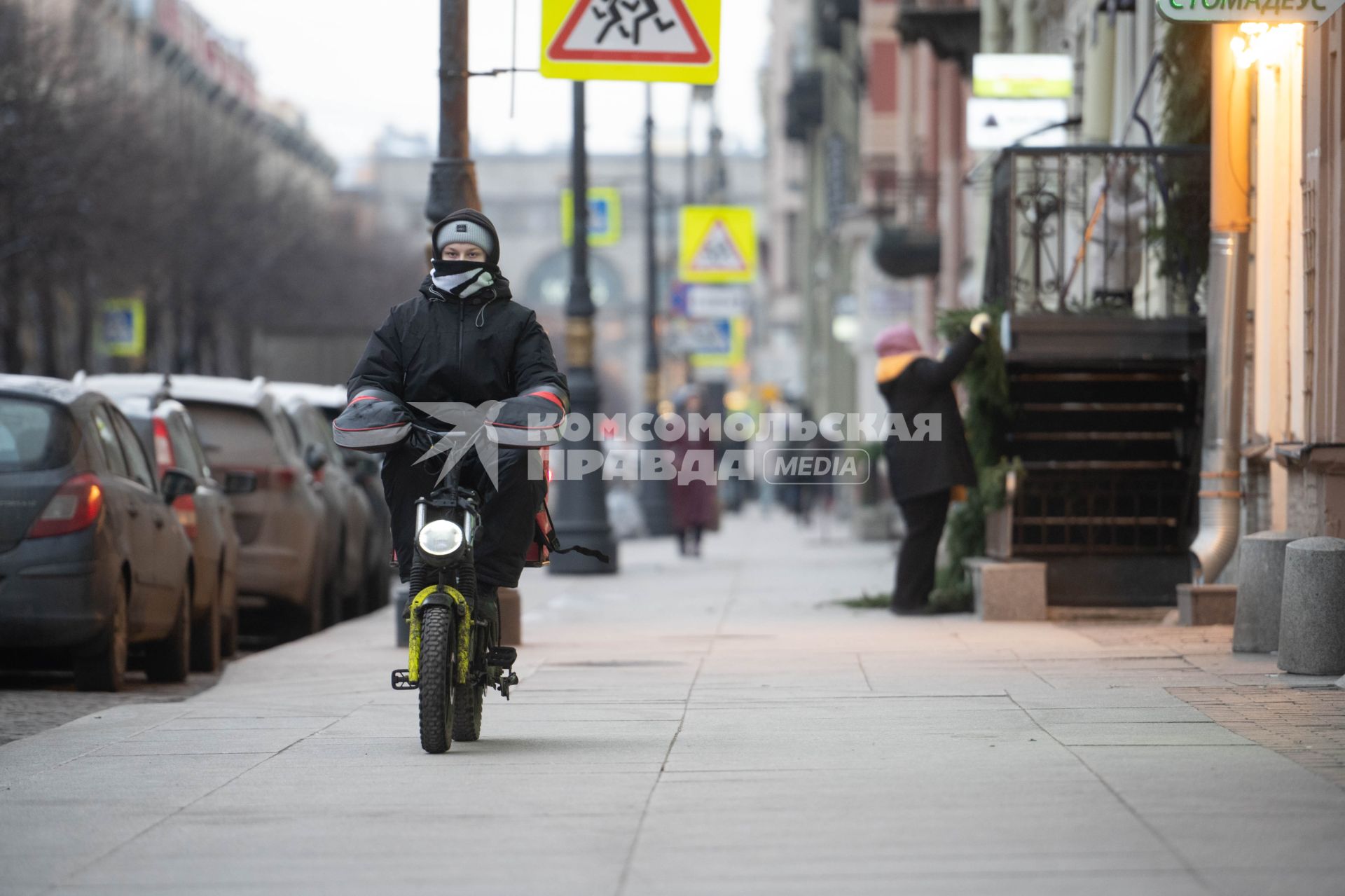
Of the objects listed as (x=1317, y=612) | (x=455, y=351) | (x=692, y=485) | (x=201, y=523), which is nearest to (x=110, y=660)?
(x=201, y=523)

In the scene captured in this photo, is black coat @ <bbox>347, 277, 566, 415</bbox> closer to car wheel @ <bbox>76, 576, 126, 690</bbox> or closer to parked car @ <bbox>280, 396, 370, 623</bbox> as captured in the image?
car wheel @ <bbox>76, 576, 126, 690</bbox>

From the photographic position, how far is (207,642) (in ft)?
46.1

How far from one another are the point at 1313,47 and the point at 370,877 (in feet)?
27.1

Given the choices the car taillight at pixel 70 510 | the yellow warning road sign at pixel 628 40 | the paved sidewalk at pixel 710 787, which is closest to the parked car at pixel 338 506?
the paved sidewalk at pixel 710 787

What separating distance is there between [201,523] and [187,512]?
0.16 m

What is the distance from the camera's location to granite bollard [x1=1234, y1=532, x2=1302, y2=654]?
11422mm

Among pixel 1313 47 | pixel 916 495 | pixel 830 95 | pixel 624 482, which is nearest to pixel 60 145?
pixel 624 482

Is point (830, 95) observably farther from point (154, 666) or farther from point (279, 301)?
point (154, 666)

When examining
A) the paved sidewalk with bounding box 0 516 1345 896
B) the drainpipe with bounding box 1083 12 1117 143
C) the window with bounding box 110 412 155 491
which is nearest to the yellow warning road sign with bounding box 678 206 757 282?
the drainpipe with bounding box 1083 12 1117 143

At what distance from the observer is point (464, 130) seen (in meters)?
13.8

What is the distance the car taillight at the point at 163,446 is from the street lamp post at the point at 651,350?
18189mm

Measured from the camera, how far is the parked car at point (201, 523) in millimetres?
13984

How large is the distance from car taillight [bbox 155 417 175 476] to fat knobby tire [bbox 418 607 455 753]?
6536 millimetres

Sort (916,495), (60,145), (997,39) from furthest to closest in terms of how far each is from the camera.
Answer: (60,145) < (997,39) < (916,495)
